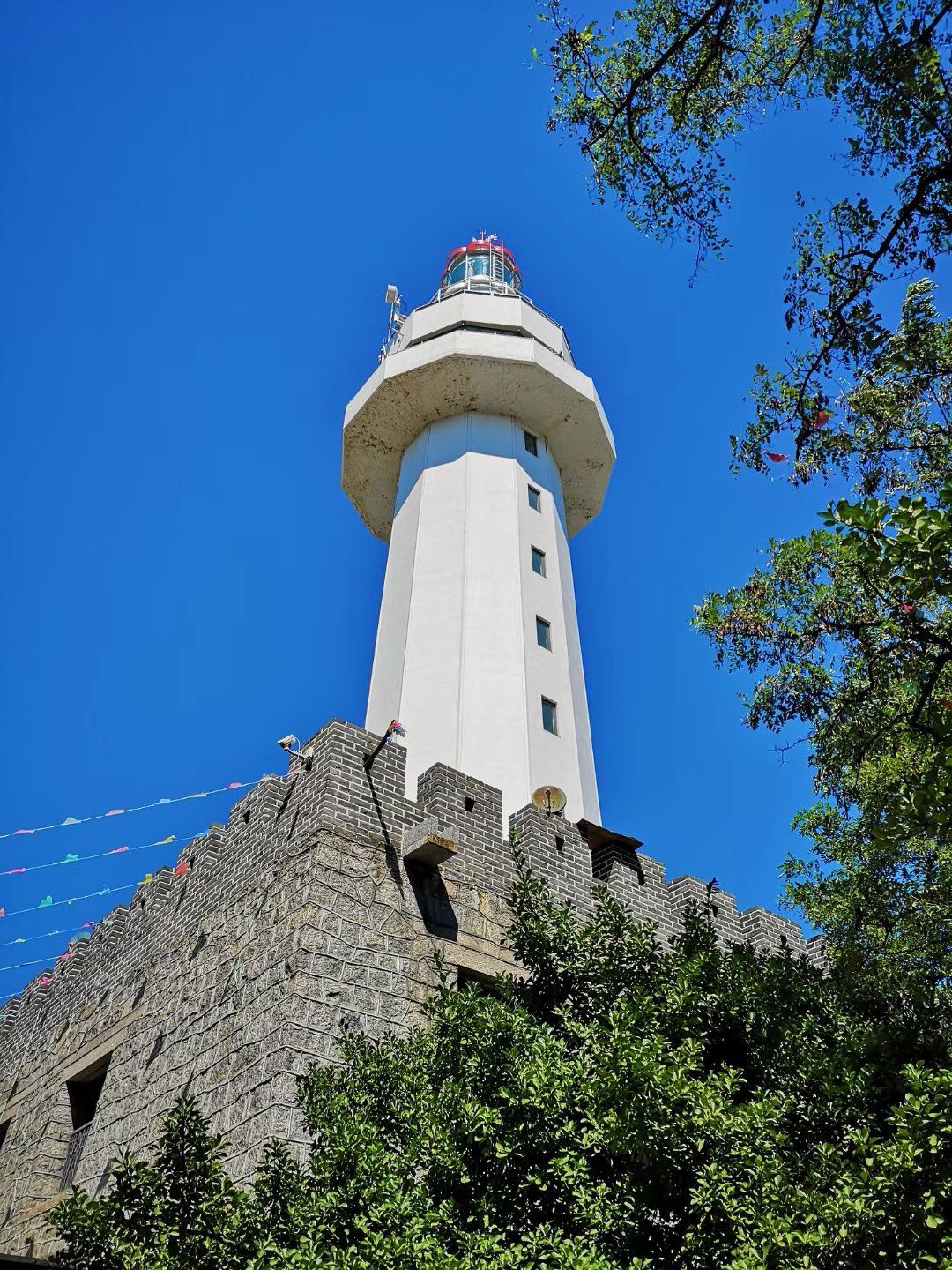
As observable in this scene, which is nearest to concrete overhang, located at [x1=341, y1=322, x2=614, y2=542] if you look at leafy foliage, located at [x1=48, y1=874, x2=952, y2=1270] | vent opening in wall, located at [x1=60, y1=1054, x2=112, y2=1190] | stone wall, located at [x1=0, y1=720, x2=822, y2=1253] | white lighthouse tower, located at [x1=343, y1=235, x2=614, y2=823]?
white lighthouse tower, located at [x1=343, y1=235, x2=614, y2=823]

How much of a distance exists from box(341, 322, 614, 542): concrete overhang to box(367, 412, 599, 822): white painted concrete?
50 cm

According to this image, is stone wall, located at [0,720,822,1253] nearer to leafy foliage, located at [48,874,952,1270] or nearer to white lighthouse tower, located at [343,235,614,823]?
leafy foliage, located at [48,874,952,1270]

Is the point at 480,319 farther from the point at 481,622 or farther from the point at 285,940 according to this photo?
the point at 285,940

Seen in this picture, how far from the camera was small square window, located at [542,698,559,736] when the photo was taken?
63.6 feet

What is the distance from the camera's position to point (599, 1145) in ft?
23.8

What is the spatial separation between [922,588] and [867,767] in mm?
8171

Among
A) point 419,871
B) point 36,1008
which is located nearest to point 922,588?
point 419,871

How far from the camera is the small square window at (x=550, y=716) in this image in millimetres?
19375

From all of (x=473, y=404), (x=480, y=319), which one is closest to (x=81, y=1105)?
(x=473, y=404)

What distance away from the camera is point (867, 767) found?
1503 centimetres

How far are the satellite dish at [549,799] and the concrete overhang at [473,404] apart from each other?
33.1ft

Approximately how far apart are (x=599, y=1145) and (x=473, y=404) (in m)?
19.3

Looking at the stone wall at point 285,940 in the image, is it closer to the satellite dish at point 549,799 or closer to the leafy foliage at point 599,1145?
the leafy foliage at point 599,1145

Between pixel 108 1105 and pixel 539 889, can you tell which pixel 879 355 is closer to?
pixel 539 889
